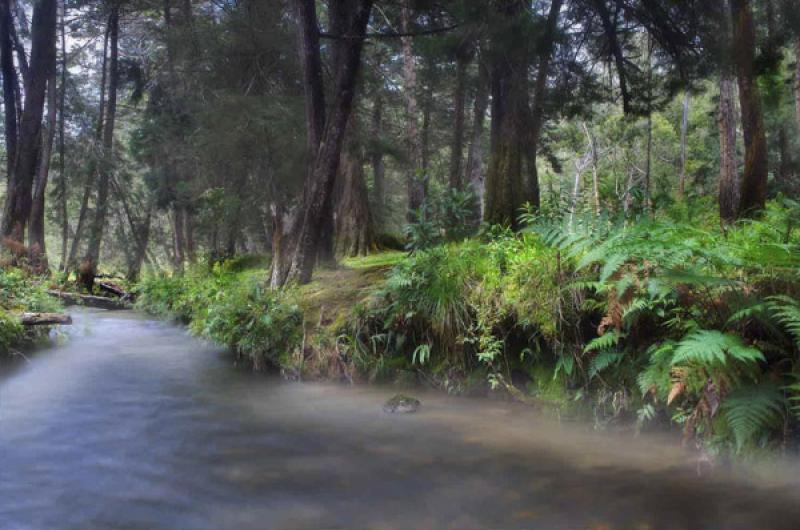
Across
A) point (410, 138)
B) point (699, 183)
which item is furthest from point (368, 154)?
point (699, 183)

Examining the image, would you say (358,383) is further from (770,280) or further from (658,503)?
(770,280)

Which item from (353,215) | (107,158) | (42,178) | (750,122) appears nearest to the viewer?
(750,122)

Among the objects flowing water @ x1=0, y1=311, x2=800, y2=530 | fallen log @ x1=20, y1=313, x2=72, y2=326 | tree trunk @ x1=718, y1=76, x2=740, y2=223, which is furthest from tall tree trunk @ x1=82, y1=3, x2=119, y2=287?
tree trunk @ x1=718, y1=76, x2=740, y2=223

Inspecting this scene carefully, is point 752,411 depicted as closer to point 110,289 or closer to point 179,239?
point 110,289

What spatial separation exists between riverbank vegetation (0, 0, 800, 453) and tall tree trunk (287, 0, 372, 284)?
0.03m

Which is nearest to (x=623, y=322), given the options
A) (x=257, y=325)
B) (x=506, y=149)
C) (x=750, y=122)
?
(x=257, y=325)

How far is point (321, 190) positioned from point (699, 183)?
1733 centimetres

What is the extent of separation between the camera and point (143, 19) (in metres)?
24.0

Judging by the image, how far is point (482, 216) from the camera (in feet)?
40.9

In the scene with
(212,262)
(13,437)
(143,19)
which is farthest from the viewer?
(143,19)

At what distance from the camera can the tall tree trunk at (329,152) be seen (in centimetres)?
930

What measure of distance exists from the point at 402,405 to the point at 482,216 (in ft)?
22.8

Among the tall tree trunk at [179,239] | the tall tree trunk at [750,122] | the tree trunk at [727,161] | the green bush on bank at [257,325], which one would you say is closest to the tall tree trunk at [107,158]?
the tall tree trunk at [179,239]

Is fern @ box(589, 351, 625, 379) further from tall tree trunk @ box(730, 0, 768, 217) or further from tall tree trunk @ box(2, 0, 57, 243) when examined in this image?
tall tree trunk @ box(2, 0, 57, 243)
